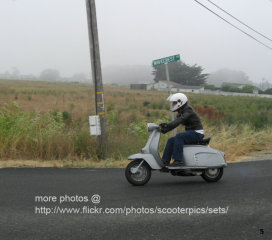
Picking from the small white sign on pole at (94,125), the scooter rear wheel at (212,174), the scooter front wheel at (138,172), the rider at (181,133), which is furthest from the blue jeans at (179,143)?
the small white sign on pole at (94,125)

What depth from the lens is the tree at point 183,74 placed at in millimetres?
77500

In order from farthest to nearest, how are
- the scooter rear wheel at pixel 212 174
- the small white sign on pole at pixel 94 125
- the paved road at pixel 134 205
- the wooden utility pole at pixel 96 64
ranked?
the wooden utility pole at pixel 96 64 → the small white sign on pole at pixel 94 125 → the scooter rear wheel at pixel 212 174 → the paved road at pixel 134 205

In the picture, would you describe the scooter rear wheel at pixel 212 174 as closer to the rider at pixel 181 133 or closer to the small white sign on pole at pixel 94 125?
the rider at pixel 181 133

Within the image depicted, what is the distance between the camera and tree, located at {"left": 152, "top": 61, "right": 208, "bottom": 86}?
77.5 metres

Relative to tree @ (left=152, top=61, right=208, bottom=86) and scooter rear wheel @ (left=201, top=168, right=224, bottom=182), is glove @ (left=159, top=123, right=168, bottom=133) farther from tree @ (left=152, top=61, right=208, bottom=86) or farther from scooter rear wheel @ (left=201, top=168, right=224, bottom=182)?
tree @ (left=152, top=61, right=208, bottom=86)

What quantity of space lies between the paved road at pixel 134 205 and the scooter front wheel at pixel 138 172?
0.18m

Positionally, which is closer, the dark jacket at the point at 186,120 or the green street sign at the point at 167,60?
the dark jacket at the point at 186,120

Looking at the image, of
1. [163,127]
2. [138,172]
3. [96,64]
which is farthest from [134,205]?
[96,64]

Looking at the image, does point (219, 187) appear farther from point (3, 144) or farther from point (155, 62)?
point (3, 144)

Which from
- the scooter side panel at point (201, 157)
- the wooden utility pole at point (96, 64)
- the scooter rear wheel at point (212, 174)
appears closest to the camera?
the scooter side panel at point (201, 157)

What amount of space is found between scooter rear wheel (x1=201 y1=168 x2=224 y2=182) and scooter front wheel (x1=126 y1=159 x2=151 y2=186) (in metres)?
1.14

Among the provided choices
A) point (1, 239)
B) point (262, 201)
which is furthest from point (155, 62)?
point (1, 239)

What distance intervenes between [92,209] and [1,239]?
1.35 meters

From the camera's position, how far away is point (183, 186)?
6.19m
